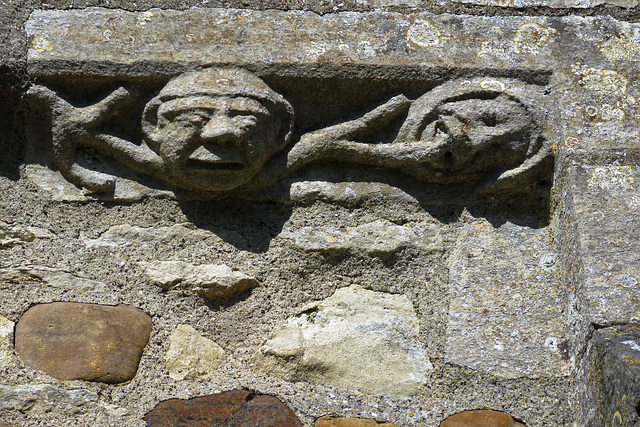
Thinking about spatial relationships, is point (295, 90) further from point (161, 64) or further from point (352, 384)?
point (352, 384)

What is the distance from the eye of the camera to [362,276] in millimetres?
2178

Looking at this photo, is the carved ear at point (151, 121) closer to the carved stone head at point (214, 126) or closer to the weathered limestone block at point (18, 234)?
the carved stone head at point (214, 126)

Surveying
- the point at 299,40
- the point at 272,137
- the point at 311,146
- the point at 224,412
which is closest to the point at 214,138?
the point at 272,137

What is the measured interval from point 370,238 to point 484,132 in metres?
0.40

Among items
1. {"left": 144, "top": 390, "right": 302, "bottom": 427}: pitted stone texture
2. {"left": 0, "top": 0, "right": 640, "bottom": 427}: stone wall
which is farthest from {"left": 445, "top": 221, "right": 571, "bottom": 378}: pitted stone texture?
{"left": 144, "top": 390, "right": 302, "bottom": 427}: pitted stone texture

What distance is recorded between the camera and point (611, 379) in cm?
175

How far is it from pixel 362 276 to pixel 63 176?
0.84 m

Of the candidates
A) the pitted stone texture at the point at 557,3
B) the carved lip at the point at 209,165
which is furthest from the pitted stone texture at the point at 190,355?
the pitted stone texture at the point at 557,3

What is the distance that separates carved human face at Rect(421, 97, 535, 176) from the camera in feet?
7.10

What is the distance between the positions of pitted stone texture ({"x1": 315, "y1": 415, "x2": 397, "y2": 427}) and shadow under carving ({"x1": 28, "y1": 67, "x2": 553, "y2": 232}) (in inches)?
23.6

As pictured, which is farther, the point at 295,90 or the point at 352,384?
the point at 295,90

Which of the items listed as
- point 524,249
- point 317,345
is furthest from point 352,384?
point 524,249

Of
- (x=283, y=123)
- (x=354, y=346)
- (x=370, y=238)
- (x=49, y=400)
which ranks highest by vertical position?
(x=283, y=123)

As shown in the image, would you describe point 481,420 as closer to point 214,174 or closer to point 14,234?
point 214,174
